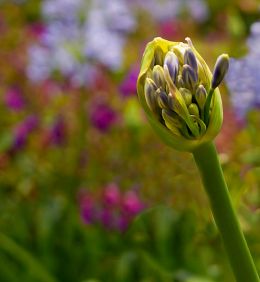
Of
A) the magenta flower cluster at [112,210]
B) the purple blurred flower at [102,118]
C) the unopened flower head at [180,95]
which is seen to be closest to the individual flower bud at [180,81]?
the unopened flower head at [180,95]

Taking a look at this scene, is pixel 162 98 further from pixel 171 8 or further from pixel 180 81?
pixel 171 8

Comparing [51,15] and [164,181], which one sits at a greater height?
[51,15]

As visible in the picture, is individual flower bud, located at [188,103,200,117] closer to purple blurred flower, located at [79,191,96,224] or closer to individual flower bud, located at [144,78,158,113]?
individual flower bud, located at [144,78,158,113]

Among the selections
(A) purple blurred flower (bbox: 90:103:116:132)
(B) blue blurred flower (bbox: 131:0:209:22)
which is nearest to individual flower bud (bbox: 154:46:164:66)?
→ (A) purple blurred flower (bbox: 90:103:116:132)

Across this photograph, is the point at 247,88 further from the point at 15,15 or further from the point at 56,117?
the point at 15,15

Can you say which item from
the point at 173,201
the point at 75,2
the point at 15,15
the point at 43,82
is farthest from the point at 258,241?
the point at 15,15

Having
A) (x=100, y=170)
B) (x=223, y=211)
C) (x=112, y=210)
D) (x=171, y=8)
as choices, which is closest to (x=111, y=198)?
Answer: (x=112, y=210)
